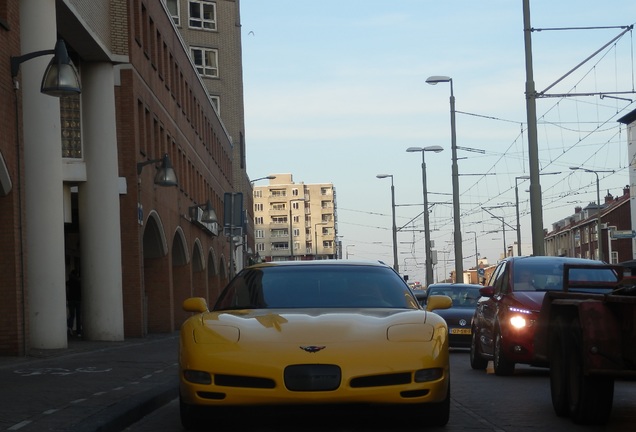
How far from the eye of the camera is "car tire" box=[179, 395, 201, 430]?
944 centimetres

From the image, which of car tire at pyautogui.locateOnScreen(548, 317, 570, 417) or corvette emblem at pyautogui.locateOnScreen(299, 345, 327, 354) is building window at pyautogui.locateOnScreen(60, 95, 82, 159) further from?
corvette emblem at pyautogui.locateOnScreen(299, 345, 327, 354)

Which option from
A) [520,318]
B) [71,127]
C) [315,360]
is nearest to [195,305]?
[315,360]

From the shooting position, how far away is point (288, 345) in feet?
29.9

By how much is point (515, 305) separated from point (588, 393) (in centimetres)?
633

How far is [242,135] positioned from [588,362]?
81.7 meters

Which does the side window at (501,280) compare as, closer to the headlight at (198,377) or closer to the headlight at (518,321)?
the headlight at (518,321)

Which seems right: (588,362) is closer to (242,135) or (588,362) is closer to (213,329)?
(213,329)

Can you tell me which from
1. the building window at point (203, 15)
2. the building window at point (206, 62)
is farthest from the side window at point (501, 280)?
the building window at point (206, 62)

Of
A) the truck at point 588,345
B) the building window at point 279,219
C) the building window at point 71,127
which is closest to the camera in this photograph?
the truck at point 588,345

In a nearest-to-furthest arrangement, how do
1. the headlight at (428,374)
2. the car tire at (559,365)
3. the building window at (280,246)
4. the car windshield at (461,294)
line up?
the headlight at (428,374), the car tire at (559,365), the car windshield at (461,294), the building window at (280,246)

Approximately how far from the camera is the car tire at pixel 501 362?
52.5 ft

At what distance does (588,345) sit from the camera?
9.13m

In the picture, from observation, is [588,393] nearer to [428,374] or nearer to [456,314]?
[428,374]

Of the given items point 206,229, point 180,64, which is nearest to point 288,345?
point 180,64
